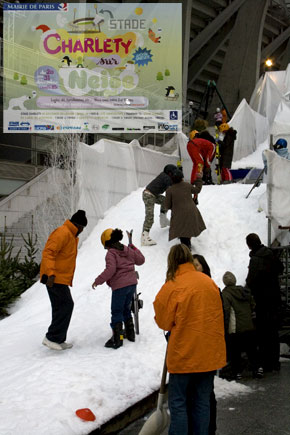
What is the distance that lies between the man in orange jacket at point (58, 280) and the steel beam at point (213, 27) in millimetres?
42288

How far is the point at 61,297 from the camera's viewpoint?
250 inches

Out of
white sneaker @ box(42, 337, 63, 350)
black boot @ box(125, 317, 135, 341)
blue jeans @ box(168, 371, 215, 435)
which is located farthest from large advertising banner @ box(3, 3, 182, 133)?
blue jeans @ box(168, 371, 215, 435)

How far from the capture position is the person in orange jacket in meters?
3.58

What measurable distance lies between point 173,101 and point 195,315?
89.4 feet

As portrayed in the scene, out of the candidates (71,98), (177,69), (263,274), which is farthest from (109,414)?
(177,69)

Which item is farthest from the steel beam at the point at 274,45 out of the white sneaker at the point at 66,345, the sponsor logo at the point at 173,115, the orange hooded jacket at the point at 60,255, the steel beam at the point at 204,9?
the white sneaker at the point at 66,345

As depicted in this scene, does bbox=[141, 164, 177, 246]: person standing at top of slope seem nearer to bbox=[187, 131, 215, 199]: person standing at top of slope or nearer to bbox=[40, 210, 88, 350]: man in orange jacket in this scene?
bbox=[187, 131, 215, 199]: person standing at top of slope

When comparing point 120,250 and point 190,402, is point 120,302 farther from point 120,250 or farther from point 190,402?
point 190,402

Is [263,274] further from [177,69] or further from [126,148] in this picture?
[177,69]

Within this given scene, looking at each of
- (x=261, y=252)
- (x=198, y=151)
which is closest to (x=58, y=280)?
(x=261, y=252)

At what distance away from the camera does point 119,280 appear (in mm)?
6707

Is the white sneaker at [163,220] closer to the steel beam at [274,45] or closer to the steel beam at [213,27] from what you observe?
the steel beam at [213,27]

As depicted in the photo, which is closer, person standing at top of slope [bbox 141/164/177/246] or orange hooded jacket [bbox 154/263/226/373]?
orange hooded jacket [bbox 154/263/226/373]

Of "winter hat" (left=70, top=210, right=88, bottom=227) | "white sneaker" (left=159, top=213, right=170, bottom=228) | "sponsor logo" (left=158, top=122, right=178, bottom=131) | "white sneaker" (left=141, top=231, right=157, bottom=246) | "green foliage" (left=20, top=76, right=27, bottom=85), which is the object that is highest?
"green foliage" (left=20, top=76, right=27, bottom=85)
